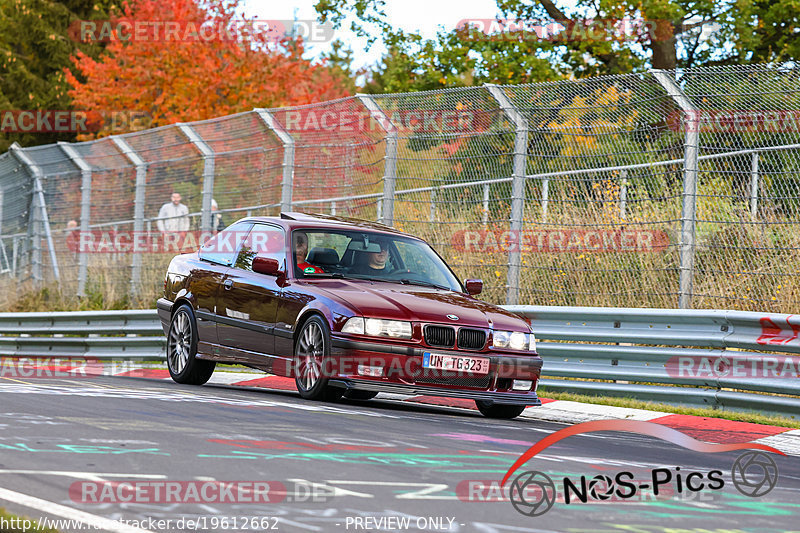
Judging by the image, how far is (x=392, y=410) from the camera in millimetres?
10195

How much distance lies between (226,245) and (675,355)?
14.4 feet

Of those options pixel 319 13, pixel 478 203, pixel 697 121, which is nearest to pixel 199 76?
pixel 319 13

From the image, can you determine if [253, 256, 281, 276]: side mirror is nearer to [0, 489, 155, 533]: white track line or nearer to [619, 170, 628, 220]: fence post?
[619, 170, 628, 220]: fence post

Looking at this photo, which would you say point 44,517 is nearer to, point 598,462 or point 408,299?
point 598,462

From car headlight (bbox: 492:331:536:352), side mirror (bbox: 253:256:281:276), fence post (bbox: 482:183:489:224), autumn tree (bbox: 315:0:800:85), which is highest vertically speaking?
autumn tree (bbox: 315:0:800:85)

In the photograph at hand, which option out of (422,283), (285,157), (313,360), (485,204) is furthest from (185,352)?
(285,157)

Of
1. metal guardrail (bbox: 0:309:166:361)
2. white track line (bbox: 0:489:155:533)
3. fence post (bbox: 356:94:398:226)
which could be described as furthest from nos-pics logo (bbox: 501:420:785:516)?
metal guardrail (bbox: 0:309:166:361)

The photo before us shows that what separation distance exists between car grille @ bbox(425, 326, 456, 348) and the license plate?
107 mm

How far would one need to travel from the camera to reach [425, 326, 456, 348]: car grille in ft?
32.4

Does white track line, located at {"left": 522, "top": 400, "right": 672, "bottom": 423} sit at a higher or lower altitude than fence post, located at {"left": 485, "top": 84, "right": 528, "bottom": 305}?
lower

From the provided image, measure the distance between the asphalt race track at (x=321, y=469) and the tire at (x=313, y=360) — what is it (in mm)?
307

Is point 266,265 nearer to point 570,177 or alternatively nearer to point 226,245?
point 226,245

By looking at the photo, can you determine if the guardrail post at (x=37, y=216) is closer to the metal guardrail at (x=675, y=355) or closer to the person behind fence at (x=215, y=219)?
the person behind fence at (x=215, y=219)

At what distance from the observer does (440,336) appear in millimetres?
9914
